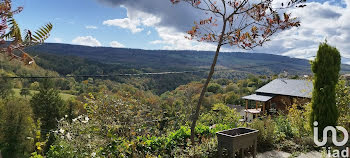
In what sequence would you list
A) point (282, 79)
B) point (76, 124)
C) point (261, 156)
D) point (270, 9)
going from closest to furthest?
point (76, 124) → point (270, 9) → point (261, 156) → point (282, 79)

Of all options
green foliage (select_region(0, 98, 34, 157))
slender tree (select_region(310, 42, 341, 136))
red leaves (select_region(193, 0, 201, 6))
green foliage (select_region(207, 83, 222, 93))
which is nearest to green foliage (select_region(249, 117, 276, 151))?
slender tree (select_region(310, 42, 341, 136))

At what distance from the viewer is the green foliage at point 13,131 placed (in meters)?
23.0

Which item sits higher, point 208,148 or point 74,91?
point 208,148

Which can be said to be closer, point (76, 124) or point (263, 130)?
point (76, 124)

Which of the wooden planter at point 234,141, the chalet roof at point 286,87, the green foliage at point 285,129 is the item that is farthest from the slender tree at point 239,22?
the chalet roof at point 286,87

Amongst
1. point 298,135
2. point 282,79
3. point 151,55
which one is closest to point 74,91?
point 282,79

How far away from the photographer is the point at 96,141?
2844mm

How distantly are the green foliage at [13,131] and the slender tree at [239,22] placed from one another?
23.7 m

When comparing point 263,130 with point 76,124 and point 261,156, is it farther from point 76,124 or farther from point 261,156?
point 76,124

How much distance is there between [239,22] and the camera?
11.7 feet

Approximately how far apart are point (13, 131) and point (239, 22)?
25806 mm

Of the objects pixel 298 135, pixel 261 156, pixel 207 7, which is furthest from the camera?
pixel 298 135

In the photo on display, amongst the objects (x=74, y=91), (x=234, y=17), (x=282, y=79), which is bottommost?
(x=74, y=91)

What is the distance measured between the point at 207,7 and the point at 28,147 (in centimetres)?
2570
